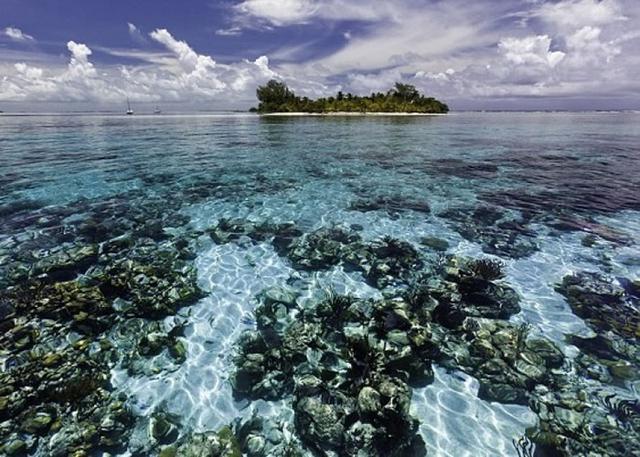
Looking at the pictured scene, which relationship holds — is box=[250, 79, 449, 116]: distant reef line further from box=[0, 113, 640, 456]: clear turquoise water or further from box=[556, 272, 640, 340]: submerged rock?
box=[556, 272, 640, 340]: submerged rock

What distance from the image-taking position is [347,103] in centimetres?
11356

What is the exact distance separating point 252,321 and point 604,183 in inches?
718

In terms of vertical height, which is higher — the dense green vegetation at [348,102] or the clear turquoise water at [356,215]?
the dense green vegetation at [348,102]

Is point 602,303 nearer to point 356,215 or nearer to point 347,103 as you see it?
point 356,215

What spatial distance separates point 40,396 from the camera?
15.2ft

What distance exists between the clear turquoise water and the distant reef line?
91010 mm

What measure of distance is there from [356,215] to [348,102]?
366 feet

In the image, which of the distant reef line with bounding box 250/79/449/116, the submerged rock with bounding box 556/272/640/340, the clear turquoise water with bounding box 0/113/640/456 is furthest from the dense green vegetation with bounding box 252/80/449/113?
the submerged rock with bounding box 556/272/640/340

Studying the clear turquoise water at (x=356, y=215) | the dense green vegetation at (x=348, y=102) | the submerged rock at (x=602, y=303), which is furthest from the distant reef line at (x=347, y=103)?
the submerged rock at (x=602, y=303)

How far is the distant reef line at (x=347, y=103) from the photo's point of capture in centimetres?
11144

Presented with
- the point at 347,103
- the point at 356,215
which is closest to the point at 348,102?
the point at 347,103

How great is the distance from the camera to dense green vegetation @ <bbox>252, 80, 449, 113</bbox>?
367 feet

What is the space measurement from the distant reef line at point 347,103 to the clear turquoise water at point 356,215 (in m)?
91.0

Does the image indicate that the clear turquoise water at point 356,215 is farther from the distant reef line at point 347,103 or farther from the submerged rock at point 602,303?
the distant reef line at point 347,103
